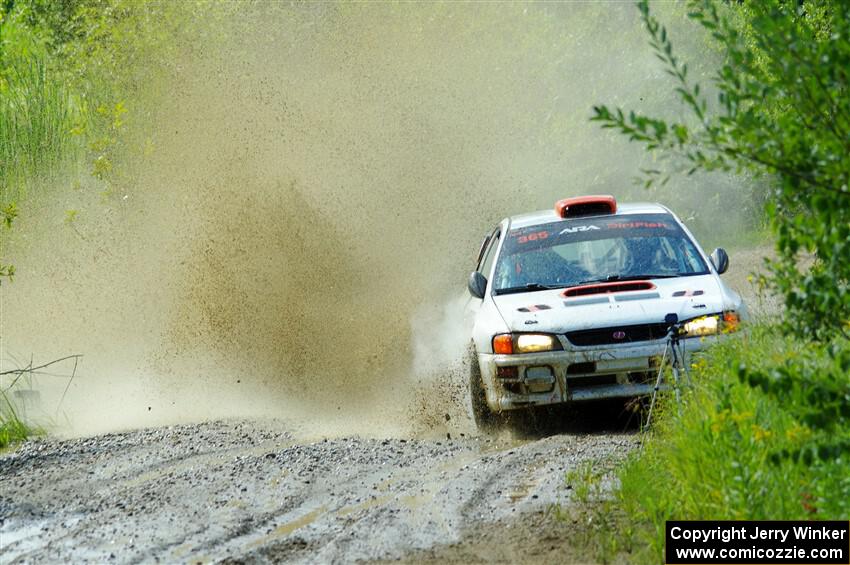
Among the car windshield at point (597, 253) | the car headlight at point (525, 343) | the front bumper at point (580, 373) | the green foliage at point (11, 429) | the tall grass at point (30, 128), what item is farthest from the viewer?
the tall grass at point (30, 128)

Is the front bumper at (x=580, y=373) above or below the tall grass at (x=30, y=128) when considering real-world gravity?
below

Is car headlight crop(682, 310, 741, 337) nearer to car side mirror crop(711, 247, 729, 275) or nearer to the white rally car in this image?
the white rally car

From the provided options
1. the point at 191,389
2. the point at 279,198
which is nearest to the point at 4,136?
the point at 279,198

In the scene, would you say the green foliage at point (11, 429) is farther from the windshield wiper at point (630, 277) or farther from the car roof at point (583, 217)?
the windshield wiper at point (630, 277)

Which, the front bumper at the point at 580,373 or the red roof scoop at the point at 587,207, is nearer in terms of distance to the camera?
the front bumper at the point at 580,373

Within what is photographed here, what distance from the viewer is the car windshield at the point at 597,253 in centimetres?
984

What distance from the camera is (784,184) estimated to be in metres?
4.23

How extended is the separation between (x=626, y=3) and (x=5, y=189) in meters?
14.2

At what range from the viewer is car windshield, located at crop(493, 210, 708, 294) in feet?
32.3

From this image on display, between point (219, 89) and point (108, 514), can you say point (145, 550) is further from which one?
point (219, 89)

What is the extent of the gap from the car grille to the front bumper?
0.05 m

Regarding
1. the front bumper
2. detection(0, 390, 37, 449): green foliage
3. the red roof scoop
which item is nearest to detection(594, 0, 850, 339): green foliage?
the front bumper

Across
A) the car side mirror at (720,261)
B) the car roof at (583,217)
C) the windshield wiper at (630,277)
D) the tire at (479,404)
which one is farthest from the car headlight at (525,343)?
the car roof at (583,217)

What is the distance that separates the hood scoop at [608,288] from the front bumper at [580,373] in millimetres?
652
